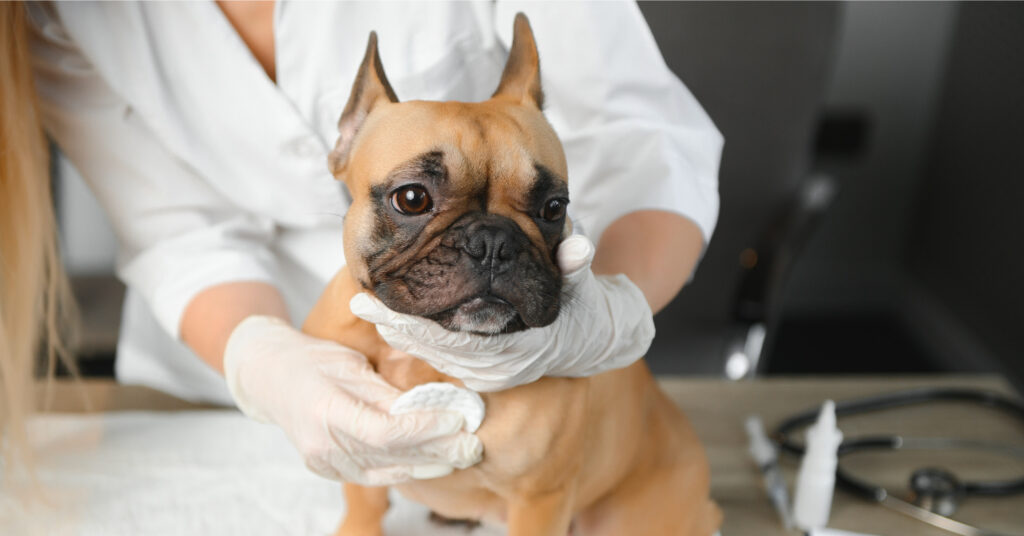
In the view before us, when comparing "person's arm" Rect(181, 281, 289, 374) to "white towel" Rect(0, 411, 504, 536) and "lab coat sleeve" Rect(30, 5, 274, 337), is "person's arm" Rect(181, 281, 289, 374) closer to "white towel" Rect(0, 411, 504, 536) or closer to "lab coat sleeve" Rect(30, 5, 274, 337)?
"lab coat sleeve" Rect(30, 5, 274, 337)

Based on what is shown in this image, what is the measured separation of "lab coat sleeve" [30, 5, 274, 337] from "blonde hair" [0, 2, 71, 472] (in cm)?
4

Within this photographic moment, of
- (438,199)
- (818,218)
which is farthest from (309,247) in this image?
(818,218)

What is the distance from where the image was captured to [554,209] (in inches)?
20.4

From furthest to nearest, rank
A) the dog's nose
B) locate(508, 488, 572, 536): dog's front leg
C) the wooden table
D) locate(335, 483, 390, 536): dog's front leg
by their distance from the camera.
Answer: the wooden table < locate(335, 483, 390, 536): dog's front leg < locate(508, 488, 572, 536): dog's front leg < the dog's nose

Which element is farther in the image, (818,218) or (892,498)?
(818,218)

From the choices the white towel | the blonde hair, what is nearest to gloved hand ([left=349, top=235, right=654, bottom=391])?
the white towel

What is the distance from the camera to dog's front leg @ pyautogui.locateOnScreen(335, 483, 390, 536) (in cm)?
70

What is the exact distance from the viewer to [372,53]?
0.52m

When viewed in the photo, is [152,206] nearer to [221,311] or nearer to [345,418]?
[221,311]

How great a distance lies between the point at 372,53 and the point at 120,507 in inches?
21.0

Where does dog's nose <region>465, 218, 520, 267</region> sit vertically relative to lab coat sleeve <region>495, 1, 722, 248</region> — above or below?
below

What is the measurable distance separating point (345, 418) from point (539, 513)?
157 millimetres

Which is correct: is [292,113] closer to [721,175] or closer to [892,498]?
[721,175]

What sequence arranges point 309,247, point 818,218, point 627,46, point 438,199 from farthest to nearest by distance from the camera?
1. point 818,218
2. point 309,247
3. point 627,46
4. point 438,199
